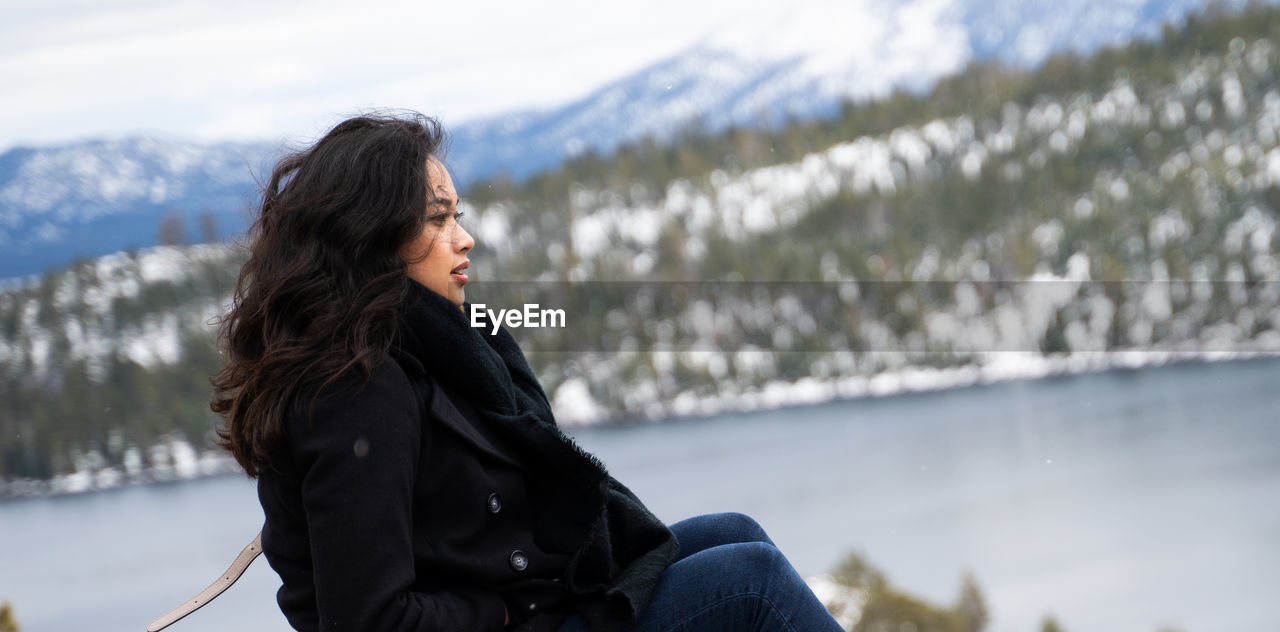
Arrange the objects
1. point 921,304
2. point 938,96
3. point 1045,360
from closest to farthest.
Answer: point 1045,360
point 921,304
point 938,96

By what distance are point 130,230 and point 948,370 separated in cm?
2829

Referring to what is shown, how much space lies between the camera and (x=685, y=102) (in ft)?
213

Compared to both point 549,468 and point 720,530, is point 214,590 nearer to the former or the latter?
point 549,468

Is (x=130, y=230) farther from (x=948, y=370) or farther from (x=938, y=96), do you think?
(x=938, y=96)

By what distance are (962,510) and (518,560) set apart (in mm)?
31859

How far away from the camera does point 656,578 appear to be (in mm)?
1195

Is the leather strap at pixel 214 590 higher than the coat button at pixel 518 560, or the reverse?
the coat button at pixel 518 560

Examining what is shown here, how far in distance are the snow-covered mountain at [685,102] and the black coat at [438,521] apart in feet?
71.5

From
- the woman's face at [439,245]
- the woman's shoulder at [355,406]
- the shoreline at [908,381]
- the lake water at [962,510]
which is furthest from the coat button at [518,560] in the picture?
the shoreline at [908,381]

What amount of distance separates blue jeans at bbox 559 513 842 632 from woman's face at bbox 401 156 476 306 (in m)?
0.39

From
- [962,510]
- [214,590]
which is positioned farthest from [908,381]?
[214,590]

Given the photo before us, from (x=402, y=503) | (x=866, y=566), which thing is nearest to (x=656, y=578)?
(x=402, y=503)

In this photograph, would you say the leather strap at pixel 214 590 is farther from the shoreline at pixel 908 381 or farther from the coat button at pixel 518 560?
the shoreline at pixel 908 381

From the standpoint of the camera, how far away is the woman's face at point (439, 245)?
47.6 inches
